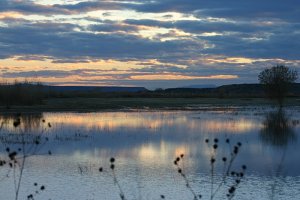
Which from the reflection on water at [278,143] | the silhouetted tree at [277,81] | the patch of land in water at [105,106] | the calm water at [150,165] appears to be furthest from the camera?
the silhouetted tree at [277,81]

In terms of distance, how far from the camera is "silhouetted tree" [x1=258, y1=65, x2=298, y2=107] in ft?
201

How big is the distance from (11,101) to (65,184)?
3845cm

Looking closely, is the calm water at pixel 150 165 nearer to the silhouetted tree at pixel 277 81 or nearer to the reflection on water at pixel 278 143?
the reflection on water at pixel 278 143

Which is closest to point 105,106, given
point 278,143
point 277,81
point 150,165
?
point 277,81

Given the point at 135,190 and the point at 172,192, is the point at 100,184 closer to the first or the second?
the point at 135,190

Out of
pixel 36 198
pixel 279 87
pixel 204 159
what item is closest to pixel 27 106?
pixel 279 87

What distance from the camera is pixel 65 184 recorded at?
12.1 m

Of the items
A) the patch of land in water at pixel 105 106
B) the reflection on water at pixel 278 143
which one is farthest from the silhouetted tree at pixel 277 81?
the reflection on water at pixel 278 143

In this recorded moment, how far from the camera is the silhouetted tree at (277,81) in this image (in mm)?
61312

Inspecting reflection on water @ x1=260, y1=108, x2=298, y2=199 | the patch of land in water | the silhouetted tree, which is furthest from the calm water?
the silhouetted tree

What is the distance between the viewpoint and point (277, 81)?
61.9 m

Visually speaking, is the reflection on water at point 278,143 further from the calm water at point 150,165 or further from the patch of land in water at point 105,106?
the patch of land in water at point 105,106

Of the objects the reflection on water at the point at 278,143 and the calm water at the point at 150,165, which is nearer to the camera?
the calm water at the point at 150,165

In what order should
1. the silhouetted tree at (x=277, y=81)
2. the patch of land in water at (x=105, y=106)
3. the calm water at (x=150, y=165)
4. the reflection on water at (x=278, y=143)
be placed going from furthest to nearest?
the silhouetted tree at (x=277, y=81), the patch of land in water at (x=105, y=106), the reflection on water at (x=278, y=143), the calm water at (x=150, y=165)
